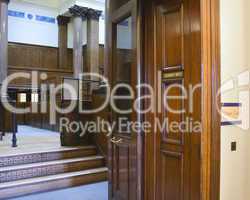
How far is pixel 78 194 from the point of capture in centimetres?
372

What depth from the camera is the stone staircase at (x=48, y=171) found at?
375 cm

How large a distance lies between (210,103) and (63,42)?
975 centimetres

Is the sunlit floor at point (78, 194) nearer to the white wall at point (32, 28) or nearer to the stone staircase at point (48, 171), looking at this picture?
the stone staircase at point (48, 171)

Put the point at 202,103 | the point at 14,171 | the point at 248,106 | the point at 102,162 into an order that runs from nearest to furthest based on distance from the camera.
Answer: the point at 202,103
the point at 248,106
the point at 14,171
the point at 102,162

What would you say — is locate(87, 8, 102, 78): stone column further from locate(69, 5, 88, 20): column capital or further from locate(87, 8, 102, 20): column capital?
locate(69, 5, 88, 20): column capital

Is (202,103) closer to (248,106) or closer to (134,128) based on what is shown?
(248,106)

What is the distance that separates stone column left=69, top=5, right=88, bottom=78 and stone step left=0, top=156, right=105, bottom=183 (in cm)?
502

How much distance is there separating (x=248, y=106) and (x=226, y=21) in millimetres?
733

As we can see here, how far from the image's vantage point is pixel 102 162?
15.7 feet

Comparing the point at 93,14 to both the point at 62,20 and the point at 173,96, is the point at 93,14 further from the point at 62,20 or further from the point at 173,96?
the point at 173,96

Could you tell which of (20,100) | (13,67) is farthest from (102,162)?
(13,67)

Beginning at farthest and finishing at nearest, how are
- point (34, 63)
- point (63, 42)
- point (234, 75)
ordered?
1. point (63, 42)
2. point (34, 63)
3. point (234, 75)

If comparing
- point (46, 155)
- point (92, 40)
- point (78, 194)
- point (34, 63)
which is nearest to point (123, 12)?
point (78, 194)

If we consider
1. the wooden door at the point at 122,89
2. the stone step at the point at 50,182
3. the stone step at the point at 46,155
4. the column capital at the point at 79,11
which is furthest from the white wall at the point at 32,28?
the wooden door at the point at 122,89
